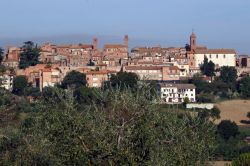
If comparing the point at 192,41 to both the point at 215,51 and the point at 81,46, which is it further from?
the point at 81,46

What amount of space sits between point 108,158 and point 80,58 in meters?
62.3

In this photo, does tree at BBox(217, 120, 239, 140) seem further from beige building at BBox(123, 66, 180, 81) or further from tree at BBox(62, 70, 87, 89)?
beige building at BBox(123, 66, 180, 81)

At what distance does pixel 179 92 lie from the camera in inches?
2368

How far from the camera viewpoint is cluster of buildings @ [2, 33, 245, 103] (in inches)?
2506

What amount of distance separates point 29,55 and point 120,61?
840 centimetres

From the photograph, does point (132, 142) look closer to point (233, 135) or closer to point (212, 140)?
point (212, 140)

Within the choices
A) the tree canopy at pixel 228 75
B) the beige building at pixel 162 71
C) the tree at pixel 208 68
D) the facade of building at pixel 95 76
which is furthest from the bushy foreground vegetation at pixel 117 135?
the tree at pixel 208 68

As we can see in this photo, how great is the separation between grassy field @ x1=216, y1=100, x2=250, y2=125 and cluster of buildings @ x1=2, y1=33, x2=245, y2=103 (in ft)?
14.7

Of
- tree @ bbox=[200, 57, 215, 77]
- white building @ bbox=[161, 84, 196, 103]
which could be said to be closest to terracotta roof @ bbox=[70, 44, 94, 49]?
tree @ bbox=[200, 57, 215, 77]

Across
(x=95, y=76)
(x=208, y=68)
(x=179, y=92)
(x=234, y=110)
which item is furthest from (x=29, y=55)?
(x=234, y=110)

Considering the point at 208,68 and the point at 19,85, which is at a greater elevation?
the point at 208,68

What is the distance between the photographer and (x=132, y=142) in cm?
1146

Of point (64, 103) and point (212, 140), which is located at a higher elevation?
point (64, 103)

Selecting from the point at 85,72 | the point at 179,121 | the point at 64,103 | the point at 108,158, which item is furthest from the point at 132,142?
the point at 85,72
